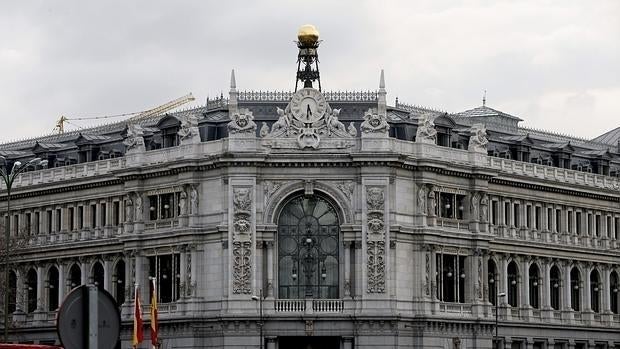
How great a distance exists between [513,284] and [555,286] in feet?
19.6

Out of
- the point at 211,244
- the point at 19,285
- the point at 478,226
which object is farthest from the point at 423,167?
A: the point at 19,285

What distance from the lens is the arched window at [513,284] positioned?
10812 centimetres

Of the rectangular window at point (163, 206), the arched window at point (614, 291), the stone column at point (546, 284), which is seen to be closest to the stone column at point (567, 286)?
the stone column at point (546, 284)

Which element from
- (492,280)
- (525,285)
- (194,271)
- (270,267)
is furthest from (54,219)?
(525,285)

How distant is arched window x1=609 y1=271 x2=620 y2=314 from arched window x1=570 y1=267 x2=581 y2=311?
13.8ft

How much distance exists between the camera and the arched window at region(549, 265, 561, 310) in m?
113

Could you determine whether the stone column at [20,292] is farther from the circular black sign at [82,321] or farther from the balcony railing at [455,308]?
the circular black sign at [82,321]

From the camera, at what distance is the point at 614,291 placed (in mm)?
118875

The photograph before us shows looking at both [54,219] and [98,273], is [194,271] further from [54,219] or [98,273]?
[54,219]

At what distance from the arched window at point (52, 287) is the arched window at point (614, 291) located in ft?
140

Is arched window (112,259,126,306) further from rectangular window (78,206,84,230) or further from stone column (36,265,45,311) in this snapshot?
stone column (36,265,45,311)

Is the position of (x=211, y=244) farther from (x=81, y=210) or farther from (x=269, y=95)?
(x=81, y=210)

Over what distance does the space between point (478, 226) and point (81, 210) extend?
29035mm

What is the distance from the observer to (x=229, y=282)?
9388cm
